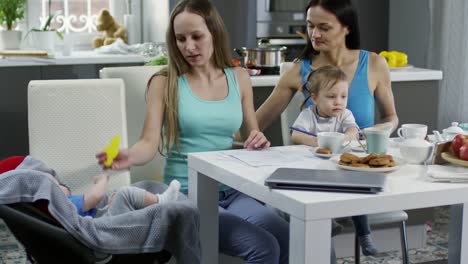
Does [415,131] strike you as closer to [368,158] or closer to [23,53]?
[368,158]

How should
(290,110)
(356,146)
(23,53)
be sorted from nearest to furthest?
(356,146) < (290,110) < (23,53)

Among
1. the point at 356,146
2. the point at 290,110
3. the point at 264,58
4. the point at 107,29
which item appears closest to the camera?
the point at 356,146

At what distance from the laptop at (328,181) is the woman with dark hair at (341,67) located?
856mm

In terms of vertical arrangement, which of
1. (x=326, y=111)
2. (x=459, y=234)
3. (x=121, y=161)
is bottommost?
(x=459, y=234)

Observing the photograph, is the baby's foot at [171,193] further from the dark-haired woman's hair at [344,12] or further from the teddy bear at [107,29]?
the teddy bear at [107,29]

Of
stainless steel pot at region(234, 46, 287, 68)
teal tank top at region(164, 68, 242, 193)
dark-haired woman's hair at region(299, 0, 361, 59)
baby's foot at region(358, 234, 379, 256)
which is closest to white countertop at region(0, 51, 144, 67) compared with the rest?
stainless steel pot at region(234, 46, 287, 68)

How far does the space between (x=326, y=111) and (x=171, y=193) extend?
0.61 meters

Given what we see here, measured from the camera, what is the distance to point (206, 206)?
7.79ft

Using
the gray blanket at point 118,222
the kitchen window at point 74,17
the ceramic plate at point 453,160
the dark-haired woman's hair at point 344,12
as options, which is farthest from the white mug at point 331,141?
the kitchen window at point 74,17

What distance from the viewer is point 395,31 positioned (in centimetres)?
604

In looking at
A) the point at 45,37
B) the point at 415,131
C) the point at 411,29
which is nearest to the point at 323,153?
the point at 415,131

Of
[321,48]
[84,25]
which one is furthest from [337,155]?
[84,25]

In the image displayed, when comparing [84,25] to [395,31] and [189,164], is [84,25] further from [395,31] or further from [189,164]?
[189,164]

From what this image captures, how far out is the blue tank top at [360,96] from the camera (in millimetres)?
2939
